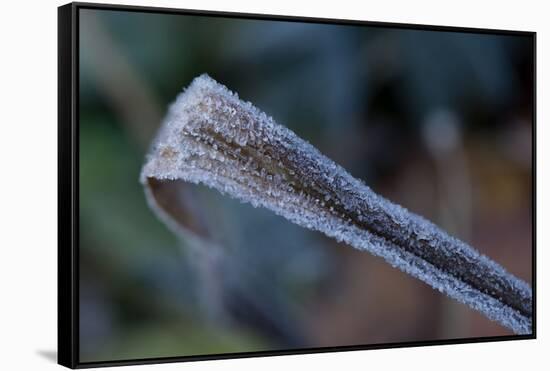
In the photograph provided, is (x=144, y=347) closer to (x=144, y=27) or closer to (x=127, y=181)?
(x=127, y=181)

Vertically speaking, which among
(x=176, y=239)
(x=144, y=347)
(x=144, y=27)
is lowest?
(x=144, y=347)

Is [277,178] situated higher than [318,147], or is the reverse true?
[318,147]

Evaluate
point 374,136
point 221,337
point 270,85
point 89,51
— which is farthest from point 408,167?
point 89,51

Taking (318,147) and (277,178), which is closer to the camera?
(277,178)

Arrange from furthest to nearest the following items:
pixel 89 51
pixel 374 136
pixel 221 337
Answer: pixel 374 136, pixel 221 337, pixel 89 51

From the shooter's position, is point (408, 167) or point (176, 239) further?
point (408, 167)
